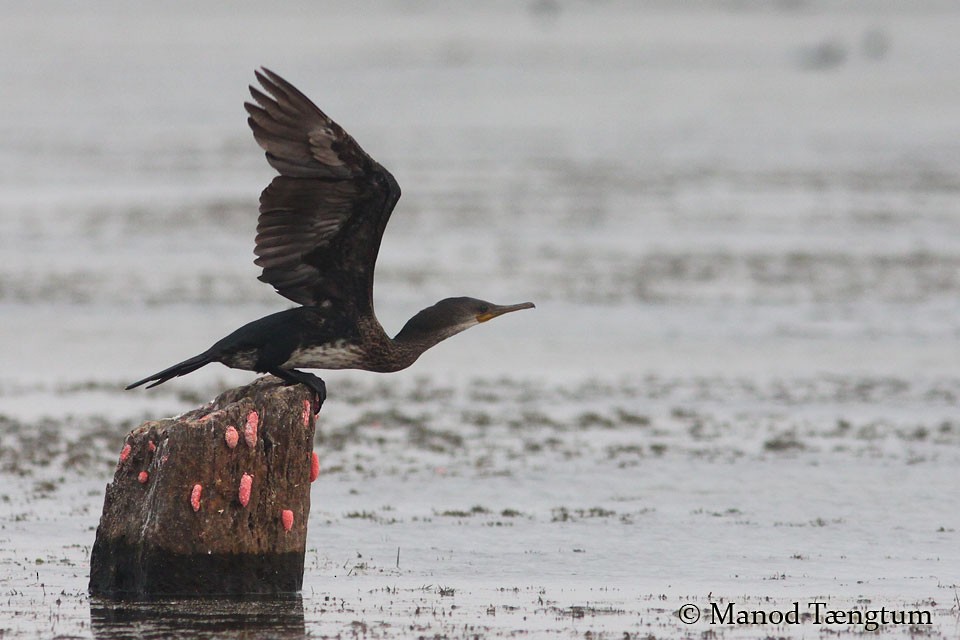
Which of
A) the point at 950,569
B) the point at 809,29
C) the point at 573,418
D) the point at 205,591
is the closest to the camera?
the point at 205,591

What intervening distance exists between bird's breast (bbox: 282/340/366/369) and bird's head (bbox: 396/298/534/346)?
0.79 ft

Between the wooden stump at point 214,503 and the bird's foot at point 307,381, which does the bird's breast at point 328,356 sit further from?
the wooden stump at point 214,503

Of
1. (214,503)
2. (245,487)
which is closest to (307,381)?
(245,487)

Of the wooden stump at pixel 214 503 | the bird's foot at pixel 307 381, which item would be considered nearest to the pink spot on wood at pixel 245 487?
the wooden stump at pixel 214 503

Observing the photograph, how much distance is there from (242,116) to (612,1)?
3748cm

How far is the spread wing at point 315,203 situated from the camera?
279 inches

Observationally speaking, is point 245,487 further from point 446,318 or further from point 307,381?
point 446,318

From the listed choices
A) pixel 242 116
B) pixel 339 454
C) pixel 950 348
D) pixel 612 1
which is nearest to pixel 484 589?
pixel 339 454

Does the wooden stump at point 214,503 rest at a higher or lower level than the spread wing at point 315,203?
lower

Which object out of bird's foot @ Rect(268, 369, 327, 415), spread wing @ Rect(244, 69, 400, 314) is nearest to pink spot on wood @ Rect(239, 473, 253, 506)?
bird's foot @ Rect(268, 369, 327, 415)

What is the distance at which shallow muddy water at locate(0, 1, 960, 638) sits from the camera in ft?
24.2

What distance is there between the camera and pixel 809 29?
6844 cm

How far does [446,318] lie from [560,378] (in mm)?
6082

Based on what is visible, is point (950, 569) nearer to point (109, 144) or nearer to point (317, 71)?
point (109, 144)
